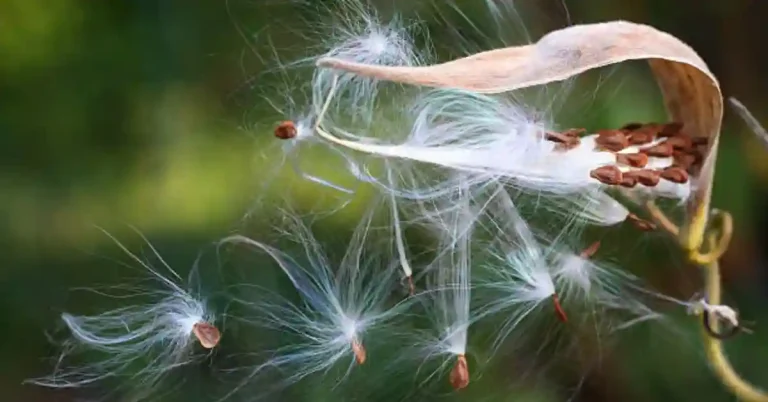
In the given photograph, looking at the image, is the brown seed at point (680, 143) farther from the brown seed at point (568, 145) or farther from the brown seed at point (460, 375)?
the brown seed at point (460, 375)

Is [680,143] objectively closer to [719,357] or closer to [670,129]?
[670,129]

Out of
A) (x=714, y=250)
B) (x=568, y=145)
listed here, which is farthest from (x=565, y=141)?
(x=714, y=250)

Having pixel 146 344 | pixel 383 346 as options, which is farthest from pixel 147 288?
pixel 383 346

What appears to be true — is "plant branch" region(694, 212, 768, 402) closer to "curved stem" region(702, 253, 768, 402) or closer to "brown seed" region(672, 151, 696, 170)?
"curved stem" region(702, 253, 768, 402)

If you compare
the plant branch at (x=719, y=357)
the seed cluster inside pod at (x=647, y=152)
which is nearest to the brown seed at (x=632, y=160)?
the seed cluster inside pod at (x=647, y=152)

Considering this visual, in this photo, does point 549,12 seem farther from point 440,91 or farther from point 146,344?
point 146,344
